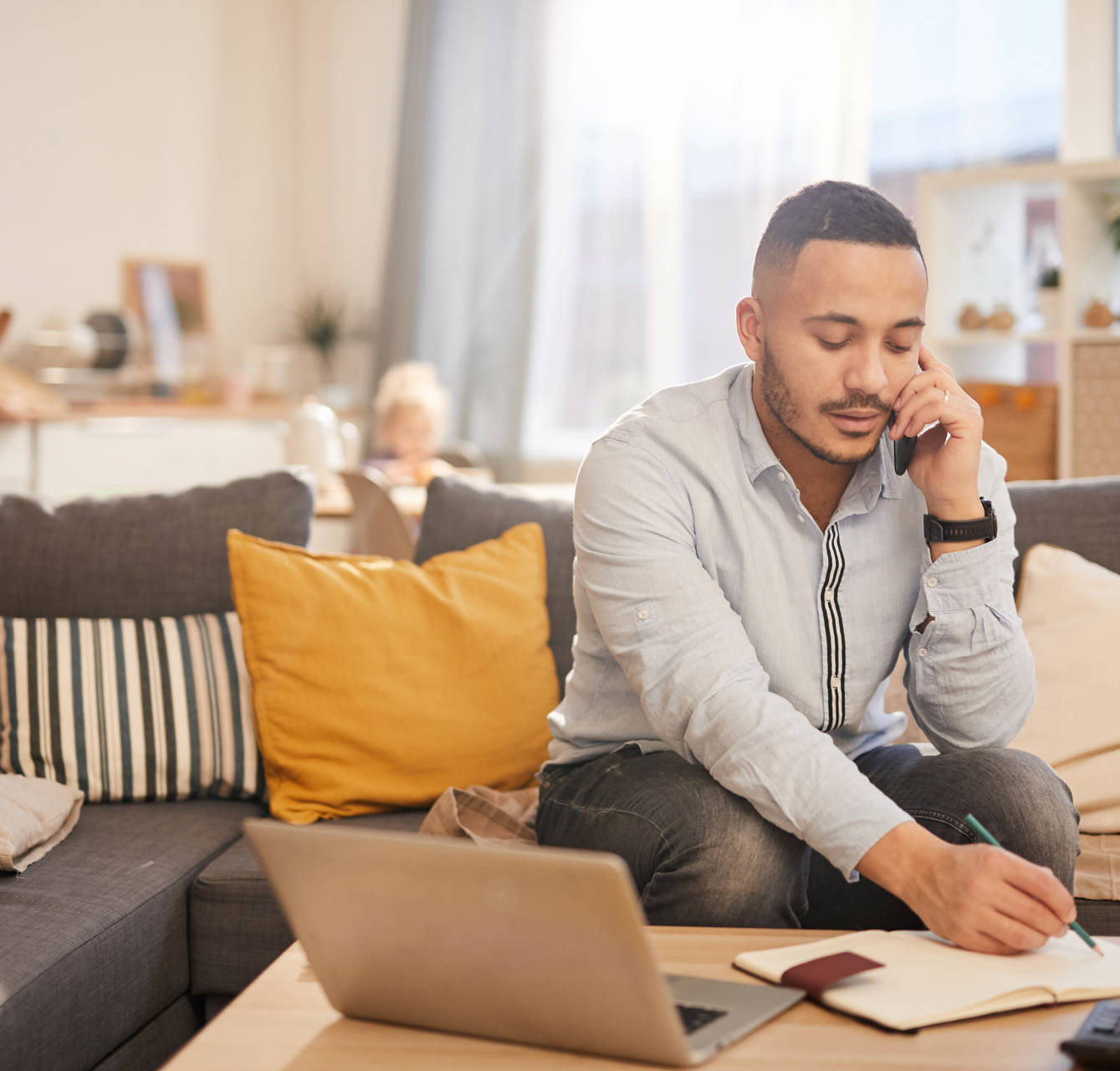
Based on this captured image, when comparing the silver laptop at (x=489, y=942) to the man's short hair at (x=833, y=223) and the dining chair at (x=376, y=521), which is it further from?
the dining chair at (x=376, y=521)

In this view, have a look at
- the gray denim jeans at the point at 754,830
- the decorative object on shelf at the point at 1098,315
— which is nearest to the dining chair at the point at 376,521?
the gray denim jeans at the point at 754,830

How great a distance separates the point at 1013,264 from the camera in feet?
13.2

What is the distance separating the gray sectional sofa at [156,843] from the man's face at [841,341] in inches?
27.5

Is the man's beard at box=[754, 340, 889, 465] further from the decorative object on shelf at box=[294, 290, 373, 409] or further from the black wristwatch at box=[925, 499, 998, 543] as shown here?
the decorative object on shelf at box=[294, 290, 373, 409]

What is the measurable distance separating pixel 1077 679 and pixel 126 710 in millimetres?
1411

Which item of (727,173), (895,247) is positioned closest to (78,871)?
(895,247)

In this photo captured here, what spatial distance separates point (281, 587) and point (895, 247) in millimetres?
1040

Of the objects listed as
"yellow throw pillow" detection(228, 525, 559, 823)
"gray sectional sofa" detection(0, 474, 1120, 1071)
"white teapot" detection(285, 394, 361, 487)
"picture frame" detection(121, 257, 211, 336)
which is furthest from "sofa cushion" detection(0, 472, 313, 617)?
"picture frame" detection(121, 257, 211, 336)

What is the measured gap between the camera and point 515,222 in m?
5.67

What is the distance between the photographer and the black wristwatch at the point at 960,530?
1523 millimetres

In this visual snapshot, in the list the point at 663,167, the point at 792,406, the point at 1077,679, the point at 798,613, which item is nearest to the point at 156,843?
the point at 798,613

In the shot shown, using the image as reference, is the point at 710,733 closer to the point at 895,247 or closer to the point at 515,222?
the point at 895,247

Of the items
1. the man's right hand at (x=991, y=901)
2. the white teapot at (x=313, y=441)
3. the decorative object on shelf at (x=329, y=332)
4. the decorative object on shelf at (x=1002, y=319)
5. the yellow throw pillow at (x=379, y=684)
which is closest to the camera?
the man's right hand at (x=991, y=901)

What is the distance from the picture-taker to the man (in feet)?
4.58
